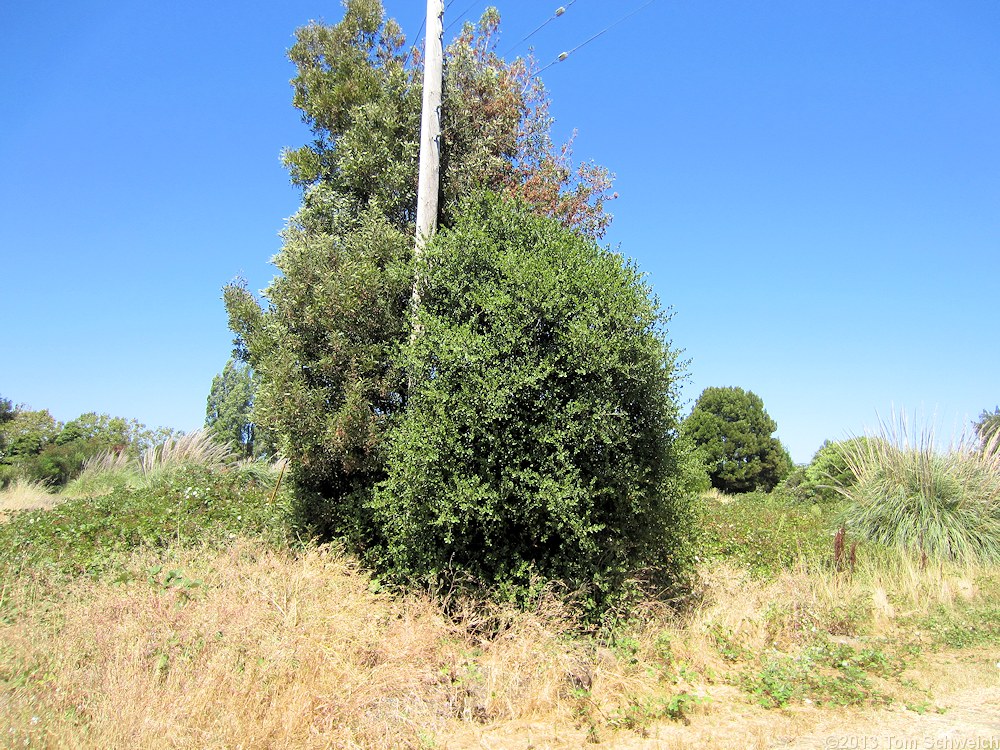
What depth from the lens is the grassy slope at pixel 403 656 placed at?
3609 mm

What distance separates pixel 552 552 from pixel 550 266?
8.39 ft

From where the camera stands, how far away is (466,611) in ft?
17.3

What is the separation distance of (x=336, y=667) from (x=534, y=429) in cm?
228

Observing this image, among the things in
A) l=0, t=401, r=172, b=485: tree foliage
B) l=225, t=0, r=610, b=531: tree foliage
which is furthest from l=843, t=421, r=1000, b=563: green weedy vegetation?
l=0, t=401, r=172, b=485: tree foliage

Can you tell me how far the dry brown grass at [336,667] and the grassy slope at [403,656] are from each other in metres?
0.02

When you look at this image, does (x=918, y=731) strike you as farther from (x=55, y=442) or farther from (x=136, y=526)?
(x=55, y=442)

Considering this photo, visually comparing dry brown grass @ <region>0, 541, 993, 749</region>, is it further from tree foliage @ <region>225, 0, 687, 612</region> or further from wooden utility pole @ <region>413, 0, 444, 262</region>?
wooden utility pole @ <region>413, 0, 444, 262</region>

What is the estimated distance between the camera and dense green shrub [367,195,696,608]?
17.4ft

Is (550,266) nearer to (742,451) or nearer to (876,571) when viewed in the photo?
(876,571)

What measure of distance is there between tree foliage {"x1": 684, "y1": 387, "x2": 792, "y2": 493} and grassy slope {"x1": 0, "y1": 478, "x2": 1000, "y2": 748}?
17879 millimetres

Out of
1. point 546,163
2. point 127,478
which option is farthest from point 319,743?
point 127,478

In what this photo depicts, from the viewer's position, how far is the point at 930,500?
9586 millimetres

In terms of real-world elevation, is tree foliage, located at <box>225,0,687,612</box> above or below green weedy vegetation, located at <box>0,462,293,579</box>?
above

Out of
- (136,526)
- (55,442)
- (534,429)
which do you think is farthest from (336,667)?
(55,442)
